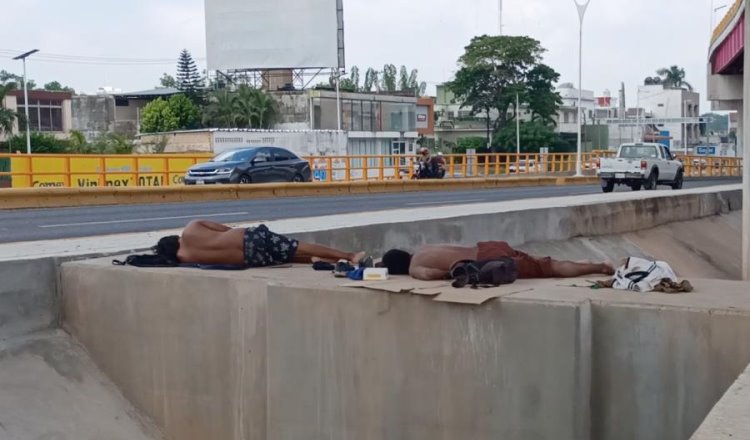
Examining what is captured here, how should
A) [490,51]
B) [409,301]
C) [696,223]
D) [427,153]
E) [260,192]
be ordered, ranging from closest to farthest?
[409,301], [696,223], [260,192], [427,153], [490,51]

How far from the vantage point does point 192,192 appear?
2566cm

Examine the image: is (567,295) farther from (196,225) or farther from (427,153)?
(427,153)

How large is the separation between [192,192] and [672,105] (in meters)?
118

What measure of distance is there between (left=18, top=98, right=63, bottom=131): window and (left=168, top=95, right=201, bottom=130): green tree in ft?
28.1

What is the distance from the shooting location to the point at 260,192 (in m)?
27.7

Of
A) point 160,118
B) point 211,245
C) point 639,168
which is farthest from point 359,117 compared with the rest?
point 211,245

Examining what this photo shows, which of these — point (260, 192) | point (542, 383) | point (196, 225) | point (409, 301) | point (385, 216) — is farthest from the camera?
point (260, 192)

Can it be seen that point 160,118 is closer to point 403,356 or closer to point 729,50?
point 729,50

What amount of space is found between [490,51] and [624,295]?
8399 cm

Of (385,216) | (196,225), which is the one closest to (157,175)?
(385,216)

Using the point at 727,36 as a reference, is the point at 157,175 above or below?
below

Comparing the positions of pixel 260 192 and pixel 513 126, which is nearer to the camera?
pixel 260 192

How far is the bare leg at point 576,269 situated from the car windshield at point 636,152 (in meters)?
26.4

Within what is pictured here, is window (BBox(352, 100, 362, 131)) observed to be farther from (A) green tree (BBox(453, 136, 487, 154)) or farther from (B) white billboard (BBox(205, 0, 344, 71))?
(A) green tree (BBox(453, 136, 487, 154))
